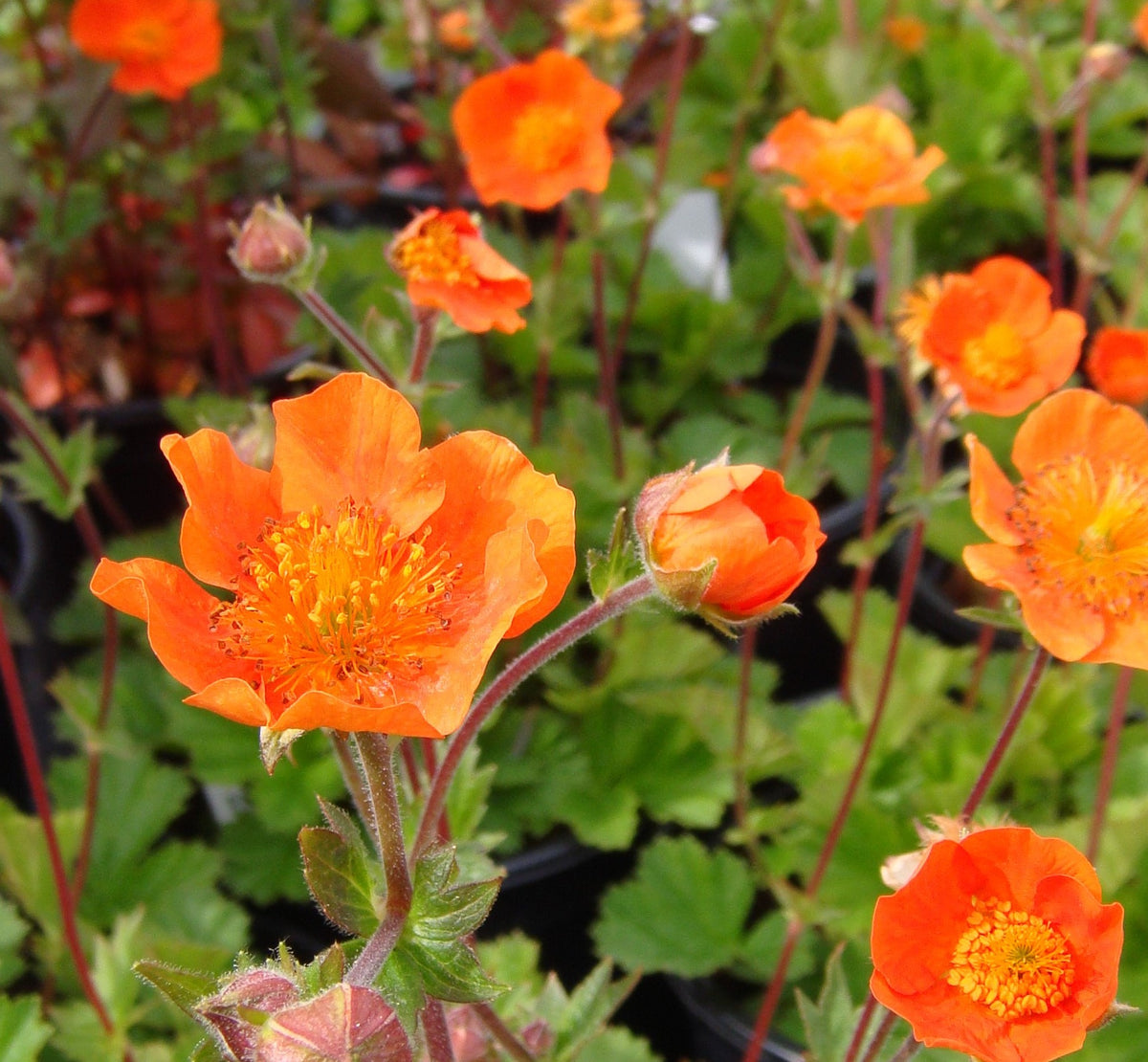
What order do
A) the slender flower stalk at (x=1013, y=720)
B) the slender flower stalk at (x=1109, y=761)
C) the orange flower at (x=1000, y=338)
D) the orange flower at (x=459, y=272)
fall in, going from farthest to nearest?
the slender flower stalk at (x=1109, y=761)
the orange flower at (x=1000, y=338)
the orange flower at (x=459, y=272)
the slender flower stalk at (x=1013, y=720)

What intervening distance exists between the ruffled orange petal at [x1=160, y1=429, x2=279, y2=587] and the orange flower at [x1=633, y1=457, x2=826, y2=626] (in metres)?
0.22

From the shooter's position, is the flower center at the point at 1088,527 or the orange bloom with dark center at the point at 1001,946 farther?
the flower center at the point at 1088,527

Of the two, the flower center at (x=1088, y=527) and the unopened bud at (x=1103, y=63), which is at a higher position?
the unopened bud at (x=1103, y=63)

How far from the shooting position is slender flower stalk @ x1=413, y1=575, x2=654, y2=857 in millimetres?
594

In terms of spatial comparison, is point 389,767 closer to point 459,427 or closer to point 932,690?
point 932,690

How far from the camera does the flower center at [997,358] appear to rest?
95 centimetres

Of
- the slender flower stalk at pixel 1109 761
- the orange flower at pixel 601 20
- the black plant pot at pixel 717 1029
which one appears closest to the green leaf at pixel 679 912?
the black plant pot at pixel 717 1029

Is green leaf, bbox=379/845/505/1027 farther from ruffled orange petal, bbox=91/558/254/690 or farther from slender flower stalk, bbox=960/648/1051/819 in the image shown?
slender flower stalk, bbox=960/648/1051/819

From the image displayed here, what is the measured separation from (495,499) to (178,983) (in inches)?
11.0

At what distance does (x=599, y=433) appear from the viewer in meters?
1.49

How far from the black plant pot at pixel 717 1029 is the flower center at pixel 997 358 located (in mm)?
647

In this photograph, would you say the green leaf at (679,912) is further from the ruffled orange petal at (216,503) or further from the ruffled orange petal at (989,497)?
the ruffled orange petal at (216,503)

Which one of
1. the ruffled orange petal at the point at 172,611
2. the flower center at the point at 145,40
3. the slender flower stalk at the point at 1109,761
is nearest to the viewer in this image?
the ruffled orange petal at the point at 172,611

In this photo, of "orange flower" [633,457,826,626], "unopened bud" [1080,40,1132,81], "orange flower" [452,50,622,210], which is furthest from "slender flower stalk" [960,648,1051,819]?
"unopened bud" [1080,40,1132,81]
